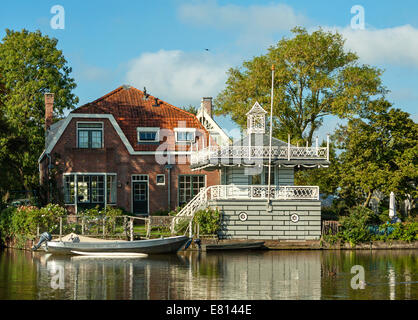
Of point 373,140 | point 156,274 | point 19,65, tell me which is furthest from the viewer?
point 19,65

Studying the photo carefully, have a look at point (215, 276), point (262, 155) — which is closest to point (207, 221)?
point (262, 155)

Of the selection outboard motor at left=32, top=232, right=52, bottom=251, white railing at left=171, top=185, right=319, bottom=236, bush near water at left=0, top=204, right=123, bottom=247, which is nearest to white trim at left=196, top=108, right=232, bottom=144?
white railing at left=171, top=185, right=319, bottom=236

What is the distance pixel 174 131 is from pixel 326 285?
81.5 feet

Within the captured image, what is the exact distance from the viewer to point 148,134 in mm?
46312

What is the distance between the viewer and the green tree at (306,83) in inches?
1914

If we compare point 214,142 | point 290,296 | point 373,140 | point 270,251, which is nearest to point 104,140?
point 214,142

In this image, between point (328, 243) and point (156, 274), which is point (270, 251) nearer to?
point (328, 243)

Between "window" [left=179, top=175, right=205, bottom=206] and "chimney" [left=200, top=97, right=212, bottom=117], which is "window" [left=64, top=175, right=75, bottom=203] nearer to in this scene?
"window" [left=179, top=175, right=205, bottom=206]

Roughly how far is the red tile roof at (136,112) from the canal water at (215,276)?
1393 centimetres

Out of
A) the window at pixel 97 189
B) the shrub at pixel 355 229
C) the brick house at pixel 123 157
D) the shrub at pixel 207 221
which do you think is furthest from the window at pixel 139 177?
the shrub at pixel 355 229

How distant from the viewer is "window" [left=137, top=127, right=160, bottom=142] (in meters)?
46.2

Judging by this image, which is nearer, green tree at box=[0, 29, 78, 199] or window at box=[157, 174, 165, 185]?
window at box=[157, 174, 165, 185]

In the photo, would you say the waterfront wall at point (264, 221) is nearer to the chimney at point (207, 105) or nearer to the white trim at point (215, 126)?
the white trim at point (215, 126)

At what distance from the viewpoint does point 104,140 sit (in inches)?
1764
